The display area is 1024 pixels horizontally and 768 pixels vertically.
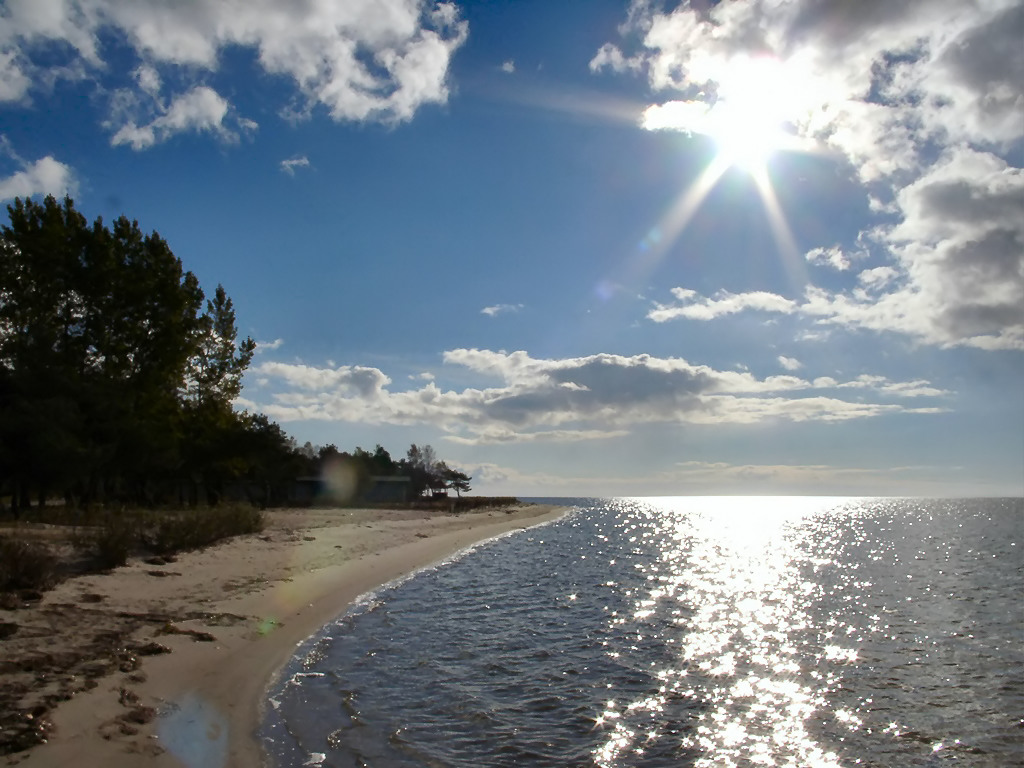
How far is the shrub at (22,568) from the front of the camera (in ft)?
49.4

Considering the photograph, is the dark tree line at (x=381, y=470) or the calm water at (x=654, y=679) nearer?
the calm water at (x=654, y=679)

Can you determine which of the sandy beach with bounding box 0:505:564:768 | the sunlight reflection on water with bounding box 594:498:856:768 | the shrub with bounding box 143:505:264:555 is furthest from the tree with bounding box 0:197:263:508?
the sunlight reflection on water with bounding box 594:498:856:768

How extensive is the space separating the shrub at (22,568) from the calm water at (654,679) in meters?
6.14

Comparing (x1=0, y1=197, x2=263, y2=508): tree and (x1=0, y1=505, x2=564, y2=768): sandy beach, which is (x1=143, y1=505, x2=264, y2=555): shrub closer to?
(x1=0, y1=505, x2=564, y2=768): sandy beach

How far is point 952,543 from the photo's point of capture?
5853 centimetres

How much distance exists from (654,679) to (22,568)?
13.4m

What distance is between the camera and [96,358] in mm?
37844

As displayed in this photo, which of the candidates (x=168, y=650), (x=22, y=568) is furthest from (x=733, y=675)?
(x=22, y=568)

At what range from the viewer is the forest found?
3058 cm

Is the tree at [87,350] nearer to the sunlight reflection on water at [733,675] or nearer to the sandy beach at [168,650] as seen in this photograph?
the sandy beach at [168,650]

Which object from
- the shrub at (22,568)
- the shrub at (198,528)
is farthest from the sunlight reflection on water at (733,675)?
the shrub at (198,528)

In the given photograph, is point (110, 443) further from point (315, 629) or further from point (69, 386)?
point (315, 629)

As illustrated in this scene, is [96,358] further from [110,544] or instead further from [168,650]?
[168,650]

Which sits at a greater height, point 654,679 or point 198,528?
point 198,528
